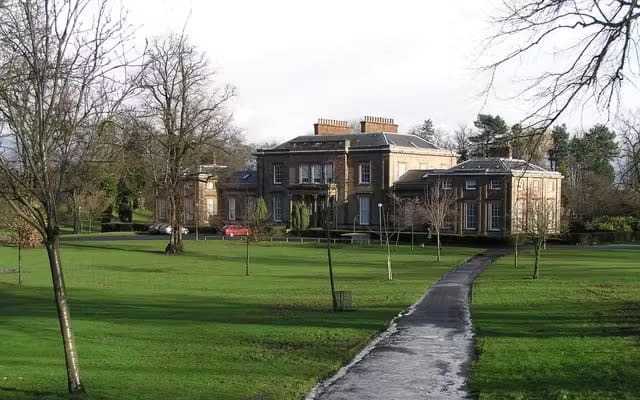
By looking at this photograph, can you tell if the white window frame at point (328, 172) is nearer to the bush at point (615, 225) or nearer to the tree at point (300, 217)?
the tree at point (300, 217)

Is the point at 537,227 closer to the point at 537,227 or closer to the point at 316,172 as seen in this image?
the point at 537,227

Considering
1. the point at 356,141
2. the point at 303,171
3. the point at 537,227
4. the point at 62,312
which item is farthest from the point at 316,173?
the point at 62,312

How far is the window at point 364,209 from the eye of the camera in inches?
3073

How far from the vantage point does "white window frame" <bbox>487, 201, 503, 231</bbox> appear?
66.8 meters

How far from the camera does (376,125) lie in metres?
83.0

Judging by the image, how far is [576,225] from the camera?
7050 centimetres

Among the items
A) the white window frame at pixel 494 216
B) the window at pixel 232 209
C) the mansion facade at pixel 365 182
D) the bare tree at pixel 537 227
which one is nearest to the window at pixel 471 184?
the mansion facade at pixel 365 182

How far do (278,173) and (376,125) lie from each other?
12.6 m

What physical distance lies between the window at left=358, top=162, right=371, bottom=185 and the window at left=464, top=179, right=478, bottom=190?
13258 mm

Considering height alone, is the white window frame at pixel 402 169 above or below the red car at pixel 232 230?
above

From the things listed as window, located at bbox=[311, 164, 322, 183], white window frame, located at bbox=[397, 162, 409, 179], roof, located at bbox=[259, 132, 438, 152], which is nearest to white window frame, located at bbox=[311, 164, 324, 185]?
window, located at bbox=[311, 164, 322, 183]

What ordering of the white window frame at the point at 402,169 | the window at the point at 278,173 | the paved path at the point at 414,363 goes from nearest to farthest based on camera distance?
the paved path at the point at 414,363 < the white window frame at the point at 402,169 < the window at the point at 278,173

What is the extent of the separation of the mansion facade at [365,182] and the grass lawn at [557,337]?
31.9m

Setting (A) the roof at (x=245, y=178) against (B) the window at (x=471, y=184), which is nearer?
(B) the window at (x=471, y=184)
